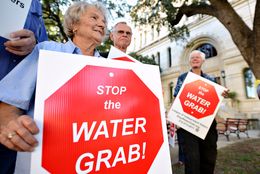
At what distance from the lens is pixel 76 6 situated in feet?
5.37

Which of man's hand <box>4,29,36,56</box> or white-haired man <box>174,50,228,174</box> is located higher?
man's hand <box>4,29,36,56</box>

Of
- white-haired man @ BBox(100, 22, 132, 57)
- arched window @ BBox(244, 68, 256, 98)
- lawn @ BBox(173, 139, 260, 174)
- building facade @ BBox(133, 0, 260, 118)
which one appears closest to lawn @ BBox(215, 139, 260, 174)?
lawn @ BBox(173, 139, 260, 174)

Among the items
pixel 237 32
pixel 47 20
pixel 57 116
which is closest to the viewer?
pixel 57 116

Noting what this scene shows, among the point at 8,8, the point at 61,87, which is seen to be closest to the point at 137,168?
the point at 61,87

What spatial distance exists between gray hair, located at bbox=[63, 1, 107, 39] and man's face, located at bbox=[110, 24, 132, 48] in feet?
3.21

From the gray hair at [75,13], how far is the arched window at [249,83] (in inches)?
705

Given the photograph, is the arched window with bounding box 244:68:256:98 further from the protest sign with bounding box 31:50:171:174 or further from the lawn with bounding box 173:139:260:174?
the protest sign with bounding box 31:50:171:174

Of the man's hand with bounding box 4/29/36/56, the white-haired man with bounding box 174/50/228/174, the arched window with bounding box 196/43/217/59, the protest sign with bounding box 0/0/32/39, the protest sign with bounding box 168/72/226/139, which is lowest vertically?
the white-haired man with bounding box 174/50/228/174

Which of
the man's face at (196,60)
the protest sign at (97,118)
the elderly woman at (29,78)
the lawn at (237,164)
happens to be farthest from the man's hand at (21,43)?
the lawn at (237,164)

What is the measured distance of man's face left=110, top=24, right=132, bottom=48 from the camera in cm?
266

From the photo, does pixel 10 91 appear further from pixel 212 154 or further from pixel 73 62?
pixel 212 154

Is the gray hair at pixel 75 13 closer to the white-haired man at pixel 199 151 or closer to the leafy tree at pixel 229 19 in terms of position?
the white-haired man at pixel 199 151

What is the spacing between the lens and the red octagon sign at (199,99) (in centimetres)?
286

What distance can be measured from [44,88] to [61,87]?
0.06 meters
